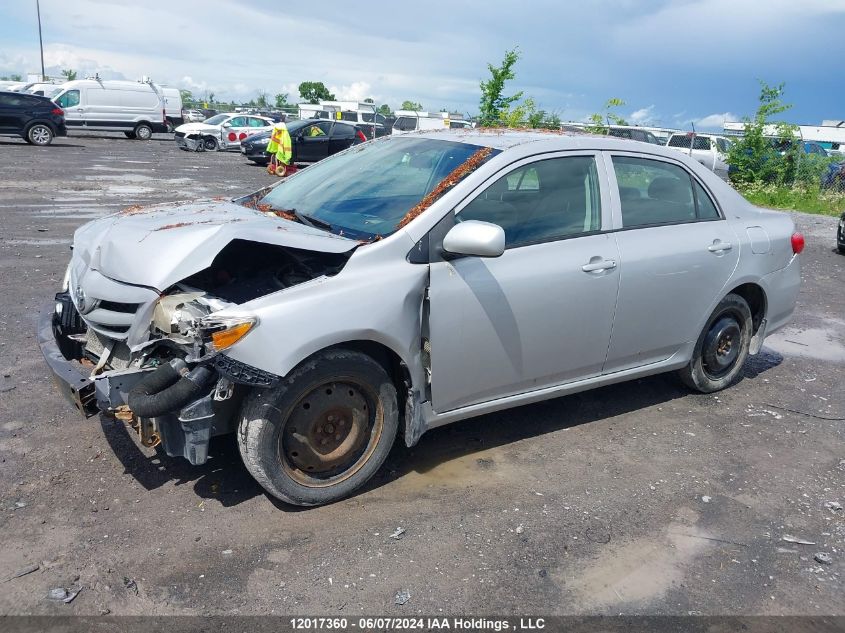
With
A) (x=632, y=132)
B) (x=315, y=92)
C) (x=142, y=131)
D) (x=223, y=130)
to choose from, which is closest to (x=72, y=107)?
(x=142, y=131)

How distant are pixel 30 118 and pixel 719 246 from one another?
84.7ft

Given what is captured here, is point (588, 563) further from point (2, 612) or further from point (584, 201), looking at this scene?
point (2, 612)

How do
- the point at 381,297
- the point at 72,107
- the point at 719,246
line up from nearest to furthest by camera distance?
1. the point at 381,297
2. the point at 719,246
3. the point at 72,107

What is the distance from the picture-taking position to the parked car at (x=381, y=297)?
10.8ft

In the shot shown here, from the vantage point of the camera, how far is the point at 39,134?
2492cm

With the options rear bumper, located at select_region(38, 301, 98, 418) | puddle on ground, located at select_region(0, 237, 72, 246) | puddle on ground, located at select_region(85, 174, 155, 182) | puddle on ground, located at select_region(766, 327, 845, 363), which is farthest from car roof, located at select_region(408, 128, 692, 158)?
puddle on ground, located at select_region(85, 174, 155, 182)

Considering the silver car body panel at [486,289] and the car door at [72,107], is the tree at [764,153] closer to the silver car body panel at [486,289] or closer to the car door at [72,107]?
the silver car body panel at [486,289]

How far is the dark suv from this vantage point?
2425 cm

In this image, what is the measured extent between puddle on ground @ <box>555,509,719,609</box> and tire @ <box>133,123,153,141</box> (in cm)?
3181

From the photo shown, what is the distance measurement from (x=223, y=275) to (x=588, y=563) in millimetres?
2331

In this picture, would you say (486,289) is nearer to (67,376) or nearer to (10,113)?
Answer: (67,376)

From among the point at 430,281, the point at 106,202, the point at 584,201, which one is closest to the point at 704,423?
the point at 584,201

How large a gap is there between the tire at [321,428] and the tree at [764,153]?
65.5 ft

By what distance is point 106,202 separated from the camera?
12.9 metres
